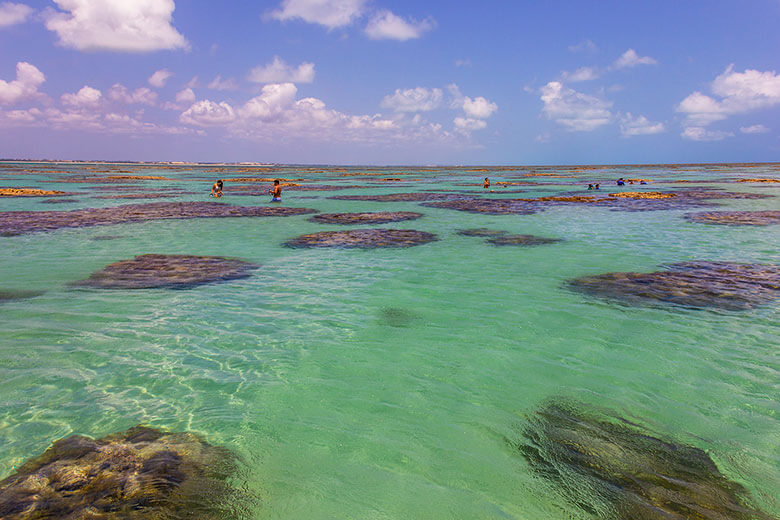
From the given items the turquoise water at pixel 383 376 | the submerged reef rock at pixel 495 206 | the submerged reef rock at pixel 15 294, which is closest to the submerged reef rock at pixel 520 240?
the turquoise water at pixel 383 376

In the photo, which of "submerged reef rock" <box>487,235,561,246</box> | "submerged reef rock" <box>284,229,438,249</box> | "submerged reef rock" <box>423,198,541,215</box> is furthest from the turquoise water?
"submerged reef rock" <box>423,198,541,215</box>

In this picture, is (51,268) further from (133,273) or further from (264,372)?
(264,372)

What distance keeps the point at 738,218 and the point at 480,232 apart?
50.9ft

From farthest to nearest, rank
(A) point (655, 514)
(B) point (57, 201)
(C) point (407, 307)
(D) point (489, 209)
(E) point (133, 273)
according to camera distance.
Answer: (B) point (57, 201)
(D) point (489, 209)
(E) point (133, 273)
(C) point (407, 307)
(A) point (655, 514)

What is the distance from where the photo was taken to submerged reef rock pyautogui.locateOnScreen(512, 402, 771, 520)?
4.04 metres

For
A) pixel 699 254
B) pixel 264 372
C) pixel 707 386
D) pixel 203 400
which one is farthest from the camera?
pixel 699 254

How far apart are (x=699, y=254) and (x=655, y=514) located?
14755mm

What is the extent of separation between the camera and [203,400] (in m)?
6.14

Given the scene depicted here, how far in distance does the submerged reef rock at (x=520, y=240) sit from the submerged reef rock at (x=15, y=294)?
51.1 ft

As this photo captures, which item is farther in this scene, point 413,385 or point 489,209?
point 489,209

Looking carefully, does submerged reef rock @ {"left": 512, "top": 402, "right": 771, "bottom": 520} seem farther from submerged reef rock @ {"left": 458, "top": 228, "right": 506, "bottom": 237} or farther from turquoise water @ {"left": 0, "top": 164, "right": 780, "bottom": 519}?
submerged reef rock @ {"left": 458, "top": 228, "right": 506, "bottom": 237}

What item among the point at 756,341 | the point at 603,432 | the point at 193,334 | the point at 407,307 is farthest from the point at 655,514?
the point at 193,334

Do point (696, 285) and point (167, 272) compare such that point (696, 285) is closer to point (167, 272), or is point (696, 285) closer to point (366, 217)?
point (167, 272)

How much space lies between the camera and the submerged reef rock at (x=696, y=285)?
10406 mm
